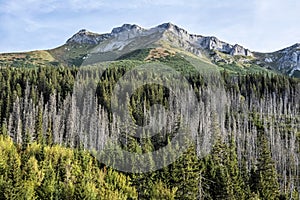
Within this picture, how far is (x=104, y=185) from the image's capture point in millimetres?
68062

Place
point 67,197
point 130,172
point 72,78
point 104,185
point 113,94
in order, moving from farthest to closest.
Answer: point 72,78, point 113,94, point 130,172, point 104,185, point 67,197

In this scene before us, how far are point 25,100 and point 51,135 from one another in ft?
88.7

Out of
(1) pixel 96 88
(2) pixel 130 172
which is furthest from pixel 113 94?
(2) pixel 130 172

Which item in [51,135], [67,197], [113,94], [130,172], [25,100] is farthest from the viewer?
[113,94]

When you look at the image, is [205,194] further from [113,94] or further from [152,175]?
[113,94]

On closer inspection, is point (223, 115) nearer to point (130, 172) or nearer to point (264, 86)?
point (264, 86)

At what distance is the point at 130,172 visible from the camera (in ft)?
248

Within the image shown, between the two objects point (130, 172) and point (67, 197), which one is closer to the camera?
point (67, 197)

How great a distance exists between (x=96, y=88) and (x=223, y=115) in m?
55.4

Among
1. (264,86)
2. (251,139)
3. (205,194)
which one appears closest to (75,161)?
(205,194)

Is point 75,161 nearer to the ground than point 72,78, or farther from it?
nearer to the ground

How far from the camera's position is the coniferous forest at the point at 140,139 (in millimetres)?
66438

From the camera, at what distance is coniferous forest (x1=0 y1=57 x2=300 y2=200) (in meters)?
66.4

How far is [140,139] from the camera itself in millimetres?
105188
